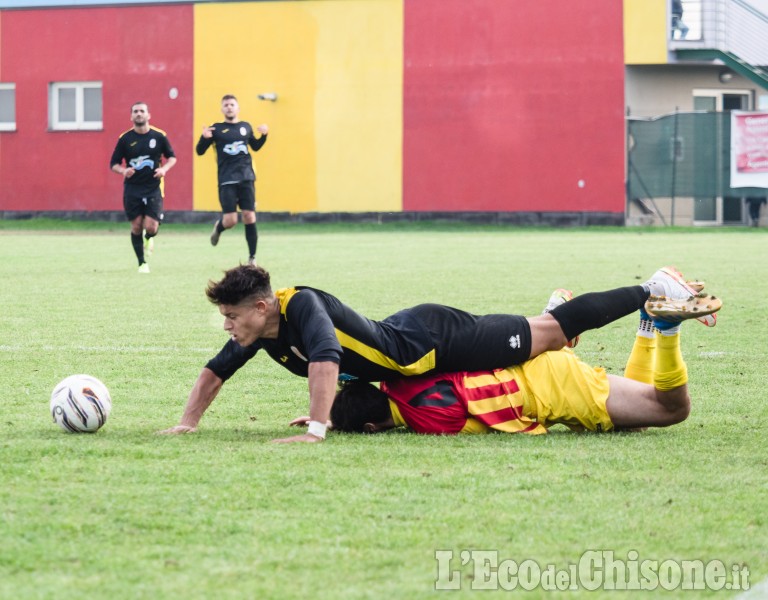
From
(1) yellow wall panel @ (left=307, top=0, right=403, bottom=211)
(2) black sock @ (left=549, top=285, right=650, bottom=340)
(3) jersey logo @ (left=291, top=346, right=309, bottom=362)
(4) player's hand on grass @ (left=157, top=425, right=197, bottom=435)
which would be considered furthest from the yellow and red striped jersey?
(1) yellow wall panel @ (left=307, top=0, right=403, bottom=211)

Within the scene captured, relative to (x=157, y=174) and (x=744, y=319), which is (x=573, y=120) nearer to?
(x=157, y=174)

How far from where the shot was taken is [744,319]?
1117 centimetres

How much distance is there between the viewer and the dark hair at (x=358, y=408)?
6.14 meters

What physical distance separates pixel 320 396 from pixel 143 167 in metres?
12.7

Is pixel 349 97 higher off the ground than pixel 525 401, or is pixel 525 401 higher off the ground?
pixel 349 97

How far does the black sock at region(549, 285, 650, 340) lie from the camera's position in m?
6.30

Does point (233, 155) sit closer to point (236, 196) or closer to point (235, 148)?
point (235, 148)

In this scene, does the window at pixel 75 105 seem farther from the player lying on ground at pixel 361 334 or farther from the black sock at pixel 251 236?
the player lying on ground at pixel 361 334

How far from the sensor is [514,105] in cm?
3162

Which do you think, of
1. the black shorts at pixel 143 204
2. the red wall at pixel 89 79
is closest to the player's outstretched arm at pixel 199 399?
the black shorts at pixel 143 204

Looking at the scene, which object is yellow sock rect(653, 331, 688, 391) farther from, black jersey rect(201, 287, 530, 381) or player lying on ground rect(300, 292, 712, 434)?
black jersey rect(201, 287, 530, 381)

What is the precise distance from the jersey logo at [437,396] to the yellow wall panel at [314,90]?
2678cm

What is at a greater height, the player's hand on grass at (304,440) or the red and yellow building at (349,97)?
the red and yellow building at (349,97)

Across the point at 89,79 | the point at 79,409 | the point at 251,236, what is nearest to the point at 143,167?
the point at 251,236
